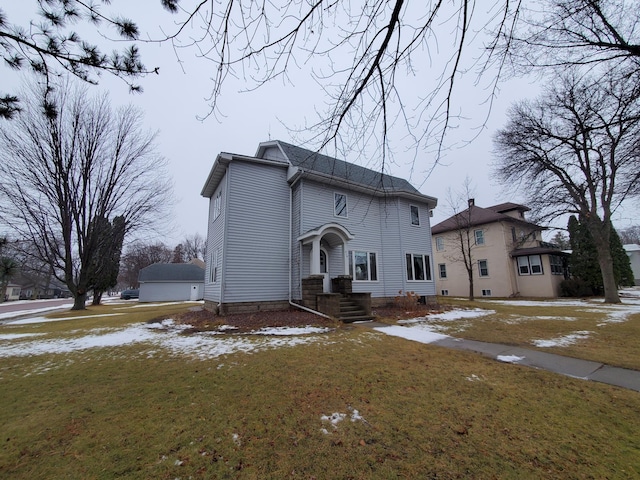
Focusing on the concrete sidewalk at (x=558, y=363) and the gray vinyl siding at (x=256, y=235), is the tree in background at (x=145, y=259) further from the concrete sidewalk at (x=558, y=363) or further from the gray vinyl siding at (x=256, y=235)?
the concrete sidewalk at (x=558, y=363)

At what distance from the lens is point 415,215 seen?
619 inches

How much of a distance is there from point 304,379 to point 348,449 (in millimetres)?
1754

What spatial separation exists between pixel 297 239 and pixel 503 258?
1928cm

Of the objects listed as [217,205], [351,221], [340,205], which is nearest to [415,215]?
[351,221]

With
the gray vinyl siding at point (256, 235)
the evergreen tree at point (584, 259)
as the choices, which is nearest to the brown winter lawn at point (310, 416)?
the gray vinyl siding at point (256, 235)

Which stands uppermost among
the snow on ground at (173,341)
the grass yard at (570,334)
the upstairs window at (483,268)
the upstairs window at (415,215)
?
the upstairs window at (415,215)

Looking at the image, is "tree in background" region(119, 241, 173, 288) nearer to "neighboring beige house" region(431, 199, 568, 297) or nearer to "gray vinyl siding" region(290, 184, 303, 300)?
"gray vinyl siding" region(290, 184, 303, 300)

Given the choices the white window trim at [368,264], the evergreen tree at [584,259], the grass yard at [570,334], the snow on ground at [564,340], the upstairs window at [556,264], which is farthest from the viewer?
the upstairs window at [556,264]

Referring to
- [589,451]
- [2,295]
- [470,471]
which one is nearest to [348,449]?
[470,471]

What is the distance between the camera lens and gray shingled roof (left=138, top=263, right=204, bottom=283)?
33031 mm

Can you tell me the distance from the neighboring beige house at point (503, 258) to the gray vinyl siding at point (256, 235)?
50.8ft

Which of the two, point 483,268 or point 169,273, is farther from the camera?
point 169,273

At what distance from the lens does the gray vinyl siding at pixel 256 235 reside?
35.6 feet

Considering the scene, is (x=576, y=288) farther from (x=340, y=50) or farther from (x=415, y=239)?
(x=340, y=50)
